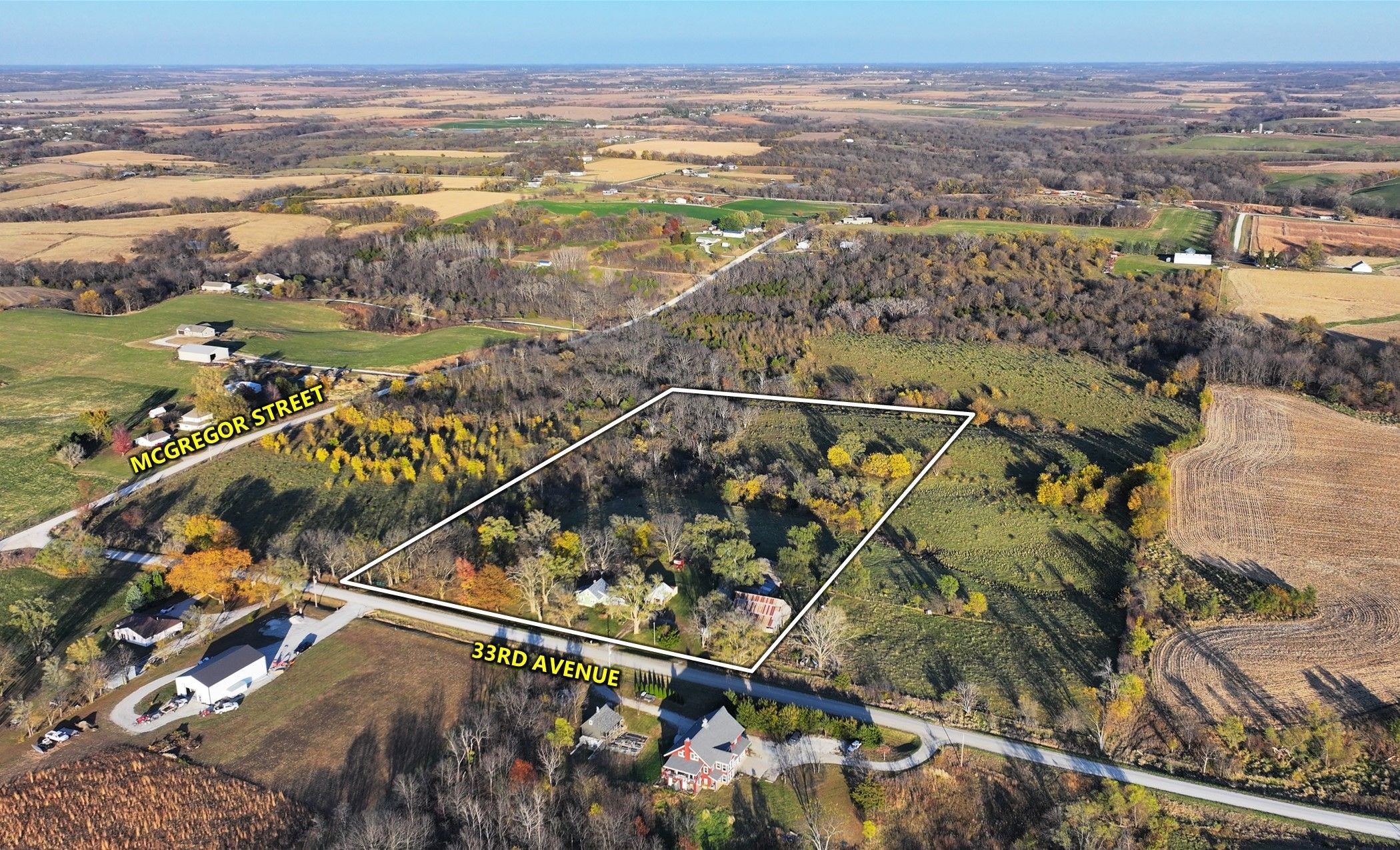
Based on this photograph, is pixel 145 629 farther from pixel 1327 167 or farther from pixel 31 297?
pixel 1327 167

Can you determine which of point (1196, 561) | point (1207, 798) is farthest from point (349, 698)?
point (1196, 561)

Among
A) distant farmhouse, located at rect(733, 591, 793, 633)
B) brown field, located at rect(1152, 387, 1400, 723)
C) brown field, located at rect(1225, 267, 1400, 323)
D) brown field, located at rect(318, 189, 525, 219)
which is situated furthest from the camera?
brown field, located at rect(318, 189, 525, 219)

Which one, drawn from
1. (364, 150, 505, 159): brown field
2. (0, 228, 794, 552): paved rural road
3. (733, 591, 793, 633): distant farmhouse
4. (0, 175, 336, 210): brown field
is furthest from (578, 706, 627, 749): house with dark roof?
(364, 150, 505, 159): brown field

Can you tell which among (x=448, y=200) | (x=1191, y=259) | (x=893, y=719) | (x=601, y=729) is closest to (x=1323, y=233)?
(x=1191, y=259)

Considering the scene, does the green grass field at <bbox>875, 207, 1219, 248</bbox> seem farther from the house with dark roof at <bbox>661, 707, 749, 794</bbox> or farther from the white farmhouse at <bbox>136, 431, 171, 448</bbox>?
the house with dark roof at <bbox>661, 707, 749, 794</bbox>

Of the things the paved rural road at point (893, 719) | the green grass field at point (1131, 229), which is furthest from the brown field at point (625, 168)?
the paved rural road at point (893, 719)
